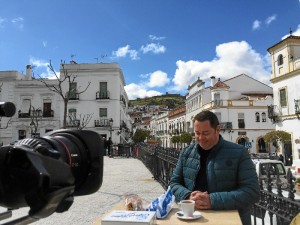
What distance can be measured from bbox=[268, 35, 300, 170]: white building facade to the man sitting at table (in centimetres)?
2412

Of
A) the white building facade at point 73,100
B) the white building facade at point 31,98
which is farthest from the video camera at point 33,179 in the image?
the white building facade at point 31,98

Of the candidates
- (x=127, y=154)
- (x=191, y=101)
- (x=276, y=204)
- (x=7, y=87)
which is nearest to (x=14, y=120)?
(x=7, y=87)

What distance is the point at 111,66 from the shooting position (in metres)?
38.0

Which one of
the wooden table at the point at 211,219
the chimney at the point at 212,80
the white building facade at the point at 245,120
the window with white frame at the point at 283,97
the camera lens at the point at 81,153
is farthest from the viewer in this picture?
the chimney at the point at 212,80

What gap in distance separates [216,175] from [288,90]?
1032 inches

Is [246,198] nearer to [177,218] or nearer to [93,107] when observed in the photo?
[177,218]

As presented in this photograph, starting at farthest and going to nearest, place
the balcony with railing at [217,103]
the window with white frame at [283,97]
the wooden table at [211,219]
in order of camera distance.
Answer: the balcony with railing at [217,103], the window with white frame at [283,97], the wooden table at [211,219]

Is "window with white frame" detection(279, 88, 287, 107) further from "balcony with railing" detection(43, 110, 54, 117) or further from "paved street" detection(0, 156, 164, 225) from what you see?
"balcony with railing" detection(43, 110, 54, 117)

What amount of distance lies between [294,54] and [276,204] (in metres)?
25.6

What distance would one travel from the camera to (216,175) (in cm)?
269

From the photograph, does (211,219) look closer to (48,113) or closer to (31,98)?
(48,113)

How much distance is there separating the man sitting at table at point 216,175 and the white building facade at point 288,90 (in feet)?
79.1

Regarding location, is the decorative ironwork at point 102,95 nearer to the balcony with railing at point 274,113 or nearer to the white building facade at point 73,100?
the white building facade at point 73,100

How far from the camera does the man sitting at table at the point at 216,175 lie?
2.52m
